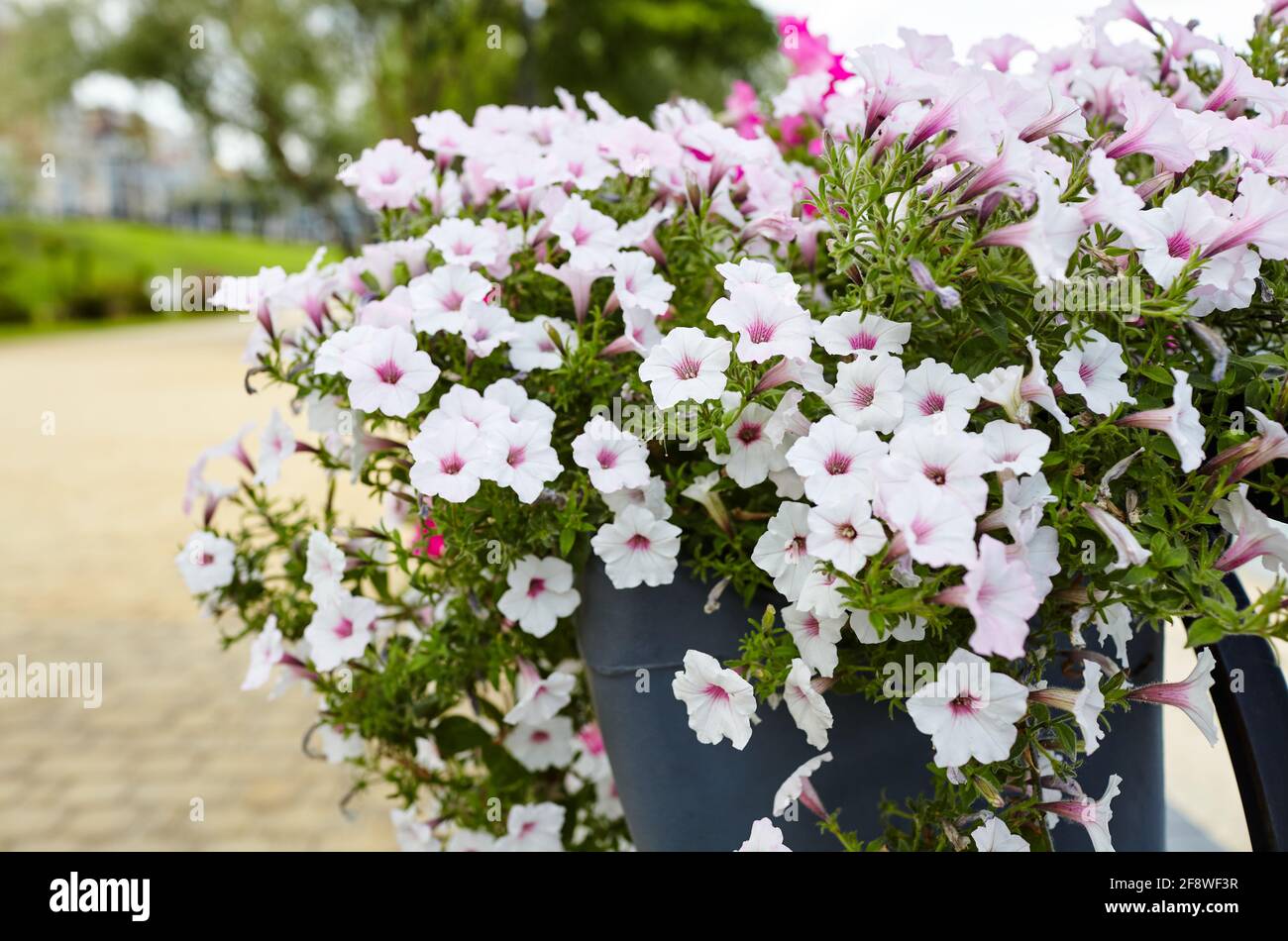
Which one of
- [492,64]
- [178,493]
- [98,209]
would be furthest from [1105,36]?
[98,209]

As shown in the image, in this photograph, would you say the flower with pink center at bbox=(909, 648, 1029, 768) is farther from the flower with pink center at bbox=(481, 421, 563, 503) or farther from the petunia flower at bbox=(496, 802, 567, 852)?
the petunia flower at bbox=(496, 802, 567, 852)

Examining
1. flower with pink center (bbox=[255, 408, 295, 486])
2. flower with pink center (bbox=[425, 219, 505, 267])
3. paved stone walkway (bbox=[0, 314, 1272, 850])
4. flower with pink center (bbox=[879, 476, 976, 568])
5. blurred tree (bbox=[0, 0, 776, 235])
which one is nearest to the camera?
flower with pink center (bbox=[879, 476, 976, 568])

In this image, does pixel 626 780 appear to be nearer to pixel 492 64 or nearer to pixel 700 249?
pixel 700 249

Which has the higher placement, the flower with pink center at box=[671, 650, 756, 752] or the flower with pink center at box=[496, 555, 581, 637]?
the flower with pink center at box=[496, 555, 581, 637]

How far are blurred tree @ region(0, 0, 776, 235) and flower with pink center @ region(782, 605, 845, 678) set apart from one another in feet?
51.8

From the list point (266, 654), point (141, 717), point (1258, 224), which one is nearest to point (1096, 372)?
point (1258, 224)

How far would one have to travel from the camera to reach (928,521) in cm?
93

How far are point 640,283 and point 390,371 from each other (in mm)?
321

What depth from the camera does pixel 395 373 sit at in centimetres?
127

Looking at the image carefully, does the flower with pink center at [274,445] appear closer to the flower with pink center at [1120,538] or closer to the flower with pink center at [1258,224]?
the flower with pink center at [1120,538]

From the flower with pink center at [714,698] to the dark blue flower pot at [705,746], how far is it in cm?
14

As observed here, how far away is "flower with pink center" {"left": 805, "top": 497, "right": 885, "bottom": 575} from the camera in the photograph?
95cm

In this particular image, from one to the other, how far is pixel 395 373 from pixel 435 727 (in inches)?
24.7

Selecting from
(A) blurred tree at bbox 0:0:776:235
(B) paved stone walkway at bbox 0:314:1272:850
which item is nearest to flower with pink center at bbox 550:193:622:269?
(B) paved stone walkway at bbox 0:314:1272:850
